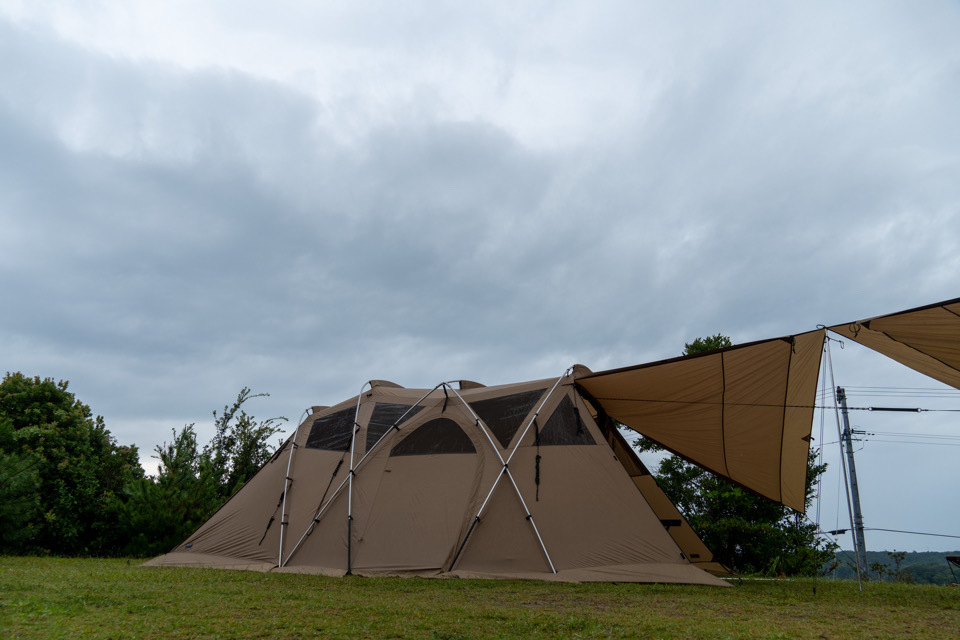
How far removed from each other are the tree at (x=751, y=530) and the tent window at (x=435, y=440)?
7.93 meters

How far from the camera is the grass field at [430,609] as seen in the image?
438 centimetres

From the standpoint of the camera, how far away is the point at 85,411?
15.1m

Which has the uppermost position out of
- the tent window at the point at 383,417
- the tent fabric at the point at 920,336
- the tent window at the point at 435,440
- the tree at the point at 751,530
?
the tent fabric at the point at 920,336

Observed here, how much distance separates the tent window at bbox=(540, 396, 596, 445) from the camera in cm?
869

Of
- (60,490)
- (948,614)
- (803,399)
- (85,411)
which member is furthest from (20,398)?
(948,614)

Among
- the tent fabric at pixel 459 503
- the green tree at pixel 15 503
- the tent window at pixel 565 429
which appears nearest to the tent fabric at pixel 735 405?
the tent window at pixel 565 429

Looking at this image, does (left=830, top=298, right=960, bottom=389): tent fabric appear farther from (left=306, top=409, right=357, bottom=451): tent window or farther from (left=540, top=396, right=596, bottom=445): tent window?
(left=306, top=409, right=357, bottom=451): tent window

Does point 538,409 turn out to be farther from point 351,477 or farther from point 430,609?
point 430,609

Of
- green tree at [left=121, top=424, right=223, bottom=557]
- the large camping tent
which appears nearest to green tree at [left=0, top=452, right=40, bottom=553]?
green tree at [left=121, top=424, right=223, bottom=557]

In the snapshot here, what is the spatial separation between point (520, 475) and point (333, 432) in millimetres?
3573

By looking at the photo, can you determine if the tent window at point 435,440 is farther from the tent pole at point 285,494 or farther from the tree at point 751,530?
the tree at point 751,530

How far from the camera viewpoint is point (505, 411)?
29.8ft

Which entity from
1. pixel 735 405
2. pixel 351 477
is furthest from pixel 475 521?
pixel 735 405

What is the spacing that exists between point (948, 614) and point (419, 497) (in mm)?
6239
